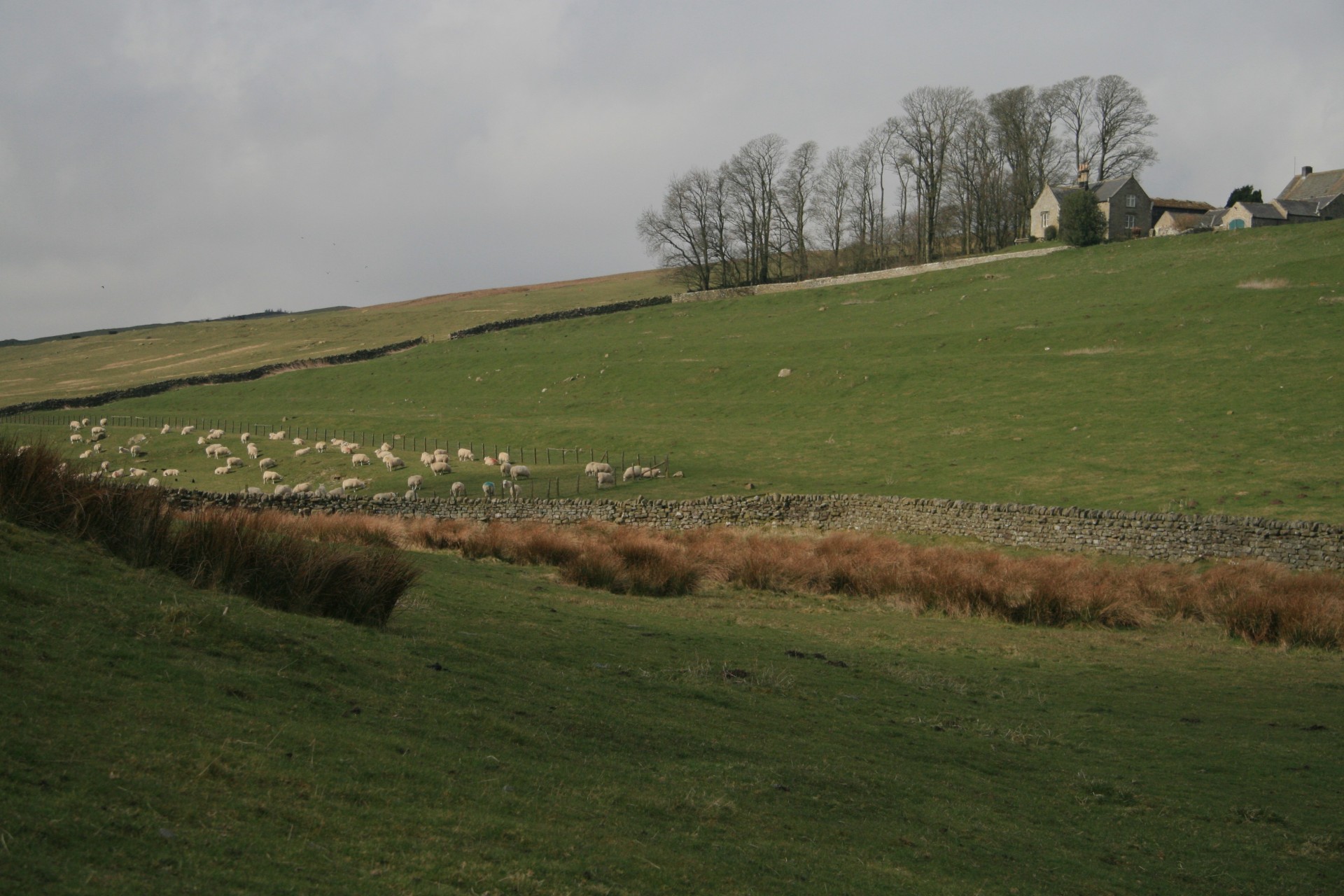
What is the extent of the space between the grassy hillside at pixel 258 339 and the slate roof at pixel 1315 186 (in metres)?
67.7

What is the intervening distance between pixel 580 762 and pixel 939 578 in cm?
1521

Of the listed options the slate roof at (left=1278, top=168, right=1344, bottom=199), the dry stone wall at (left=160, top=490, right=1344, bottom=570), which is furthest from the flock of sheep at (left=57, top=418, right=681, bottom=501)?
the slate roof at (left=1278, top=168, right=1344, bottom=199)

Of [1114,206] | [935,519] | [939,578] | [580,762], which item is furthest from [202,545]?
[1114,206]

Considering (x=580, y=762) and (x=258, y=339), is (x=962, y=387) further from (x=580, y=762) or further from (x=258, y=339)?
(x=258, y=339)

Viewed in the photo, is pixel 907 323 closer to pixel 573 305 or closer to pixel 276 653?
pixel 573 305

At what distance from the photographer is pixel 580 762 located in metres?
8.07

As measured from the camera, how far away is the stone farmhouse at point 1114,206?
95.5 meters

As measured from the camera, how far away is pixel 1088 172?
103125mm

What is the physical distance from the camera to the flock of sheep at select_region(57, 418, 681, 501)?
3959 cm

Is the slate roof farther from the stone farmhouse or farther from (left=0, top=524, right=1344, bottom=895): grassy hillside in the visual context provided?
(left=0, top=524, right=1344, bottom=895): grassy hillside

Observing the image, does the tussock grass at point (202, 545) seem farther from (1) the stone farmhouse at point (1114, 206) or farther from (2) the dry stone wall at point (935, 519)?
(1) the stone farmhouse at point (1114, 206)

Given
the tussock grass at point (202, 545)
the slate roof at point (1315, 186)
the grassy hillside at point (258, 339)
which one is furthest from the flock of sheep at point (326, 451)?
the slate roof at point (1315, 186)

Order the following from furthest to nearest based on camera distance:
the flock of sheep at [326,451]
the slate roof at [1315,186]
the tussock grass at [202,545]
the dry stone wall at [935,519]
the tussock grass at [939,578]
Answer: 1. the slate roof at [1315,186]
2. the flock of sheep at [326,451]
3. the dry stone wall at [935,519]
4. the tussock grass at [939,578]
5. the tussock grass at [202,545]

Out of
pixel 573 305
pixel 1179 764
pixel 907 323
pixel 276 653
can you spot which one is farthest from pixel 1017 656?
pixel 573 305
